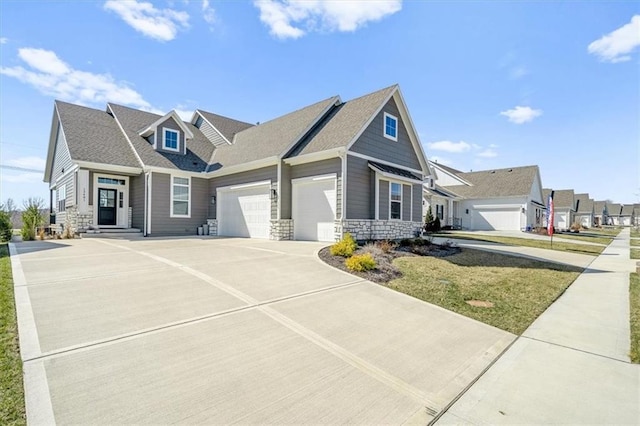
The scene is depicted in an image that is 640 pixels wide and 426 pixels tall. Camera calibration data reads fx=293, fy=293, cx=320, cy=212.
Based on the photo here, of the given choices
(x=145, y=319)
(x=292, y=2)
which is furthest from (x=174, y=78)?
(x=145, y=319)

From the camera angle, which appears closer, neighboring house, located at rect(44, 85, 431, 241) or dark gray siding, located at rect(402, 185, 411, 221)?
neighboring house, located at rect(44, 85, 431, 241)

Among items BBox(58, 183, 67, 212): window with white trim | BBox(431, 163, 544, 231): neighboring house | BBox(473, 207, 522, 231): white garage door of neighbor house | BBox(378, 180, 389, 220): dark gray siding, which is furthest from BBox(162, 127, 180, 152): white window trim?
BBox(473, 207, 522, 231): white garage door of neighbor house

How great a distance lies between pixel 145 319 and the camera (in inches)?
166

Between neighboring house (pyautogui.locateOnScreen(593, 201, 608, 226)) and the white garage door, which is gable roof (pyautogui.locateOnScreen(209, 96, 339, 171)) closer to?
the white garage door

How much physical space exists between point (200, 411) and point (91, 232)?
15549mm

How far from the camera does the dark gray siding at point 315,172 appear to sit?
39.5 ft

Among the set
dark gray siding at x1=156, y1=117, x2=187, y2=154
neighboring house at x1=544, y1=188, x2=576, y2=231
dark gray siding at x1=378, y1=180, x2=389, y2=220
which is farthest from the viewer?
neighboring house at x1=544, y1=188, x2=576, y2=231

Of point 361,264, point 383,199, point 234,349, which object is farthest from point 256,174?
point 234,349

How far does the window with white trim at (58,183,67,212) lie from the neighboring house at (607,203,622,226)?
11404 centimetres

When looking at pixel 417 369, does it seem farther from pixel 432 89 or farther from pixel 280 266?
pixel 432 89

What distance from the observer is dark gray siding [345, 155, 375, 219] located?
12.2 metres

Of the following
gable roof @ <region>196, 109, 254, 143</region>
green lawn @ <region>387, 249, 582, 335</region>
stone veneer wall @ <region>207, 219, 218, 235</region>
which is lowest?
green lawn @ <region>387, 249, 582, 335</region>

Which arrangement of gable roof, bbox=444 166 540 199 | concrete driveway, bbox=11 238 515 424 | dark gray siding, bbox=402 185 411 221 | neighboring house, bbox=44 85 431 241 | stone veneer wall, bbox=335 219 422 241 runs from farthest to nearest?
gable roof, bbox=444 166 540 199
dark gray siding, bbox=402 185 411 221
neighboring house, bbox=44 85 431 241
stone veneer wall, bbox=335 219 422 241
concrete driveway, bbox=11 238 515 424

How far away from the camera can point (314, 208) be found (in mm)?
13125
